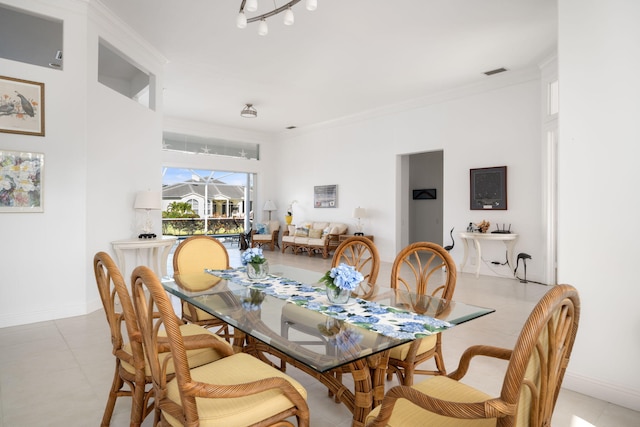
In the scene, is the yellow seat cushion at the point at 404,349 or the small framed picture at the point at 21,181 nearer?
the yellow seat cushion at the point at 404,349

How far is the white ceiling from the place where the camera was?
418 centimetres

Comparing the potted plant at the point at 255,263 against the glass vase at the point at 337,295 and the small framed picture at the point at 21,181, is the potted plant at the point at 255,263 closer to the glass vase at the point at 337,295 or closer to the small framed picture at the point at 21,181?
the glass vase at the point at 337,295

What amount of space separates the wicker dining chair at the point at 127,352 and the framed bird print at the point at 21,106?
2881 mm

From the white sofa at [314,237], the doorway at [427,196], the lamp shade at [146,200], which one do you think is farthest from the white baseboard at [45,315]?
the doorway at [427,196]

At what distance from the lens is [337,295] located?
1911 mm

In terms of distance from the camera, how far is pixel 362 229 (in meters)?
8.76

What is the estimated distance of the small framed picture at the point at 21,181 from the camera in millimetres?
3598

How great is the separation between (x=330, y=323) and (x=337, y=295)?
283mm

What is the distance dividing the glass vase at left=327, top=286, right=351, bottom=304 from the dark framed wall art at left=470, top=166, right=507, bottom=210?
17.5ft

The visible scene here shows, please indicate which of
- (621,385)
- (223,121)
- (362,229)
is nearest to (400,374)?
(621,385)

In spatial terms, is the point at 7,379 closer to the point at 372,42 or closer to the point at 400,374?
the point at 400,374

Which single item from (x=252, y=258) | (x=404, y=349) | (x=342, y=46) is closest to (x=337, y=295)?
(x=404, y=349)

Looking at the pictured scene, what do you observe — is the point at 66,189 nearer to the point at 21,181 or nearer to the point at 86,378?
the point at 21,181

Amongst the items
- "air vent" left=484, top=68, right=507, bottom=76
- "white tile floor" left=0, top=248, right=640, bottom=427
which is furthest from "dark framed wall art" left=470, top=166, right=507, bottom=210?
"white tile floor" left=0, top=248, right=640, bottom=427
